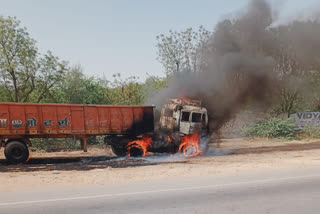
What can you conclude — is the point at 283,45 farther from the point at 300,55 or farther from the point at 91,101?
the point at 91,101

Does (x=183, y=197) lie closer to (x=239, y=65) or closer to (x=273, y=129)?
(x=239, y=65)

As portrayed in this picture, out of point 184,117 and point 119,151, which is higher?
point 184,117

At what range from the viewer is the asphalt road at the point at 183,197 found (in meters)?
6.17

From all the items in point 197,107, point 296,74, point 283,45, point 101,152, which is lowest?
point 101,152

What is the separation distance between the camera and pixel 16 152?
13.9 meters

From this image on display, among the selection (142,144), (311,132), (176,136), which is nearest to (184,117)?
(176,136)

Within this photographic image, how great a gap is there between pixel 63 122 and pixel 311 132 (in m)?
20.1

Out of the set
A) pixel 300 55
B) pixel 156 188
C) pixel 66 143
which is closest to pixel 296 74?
pixel 300 55

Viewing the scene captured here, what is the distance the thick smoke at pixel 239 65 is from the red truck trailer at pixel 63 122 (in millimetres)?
2354

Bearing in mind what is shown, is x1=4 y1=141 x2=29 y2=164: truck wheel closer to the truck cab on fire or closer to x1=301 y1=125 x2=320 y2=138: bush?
the truck cab on fire

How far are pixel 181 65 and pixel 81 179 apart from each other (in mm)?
18802

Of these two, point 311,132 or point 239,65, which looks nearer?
point 239,65

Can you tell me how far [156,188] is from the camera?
8125mm

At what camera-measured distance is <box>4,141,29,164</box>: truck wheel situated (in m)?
13.7
